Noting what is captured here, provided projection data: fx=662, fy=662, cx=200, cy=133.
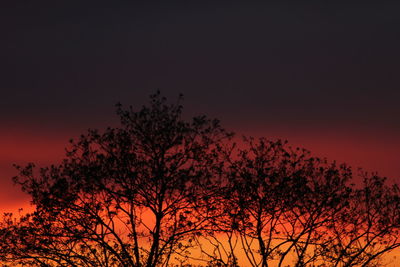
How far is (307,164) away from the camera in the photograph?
38.2 m

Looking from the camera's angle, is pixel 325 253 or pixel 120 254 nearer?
pixel 120 254

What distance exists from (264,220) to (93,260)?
9.94 metres

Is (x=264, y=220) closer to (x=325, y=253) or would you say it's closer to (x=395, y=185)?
(x=325, y=253)

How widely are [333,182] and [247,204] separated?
5.37m

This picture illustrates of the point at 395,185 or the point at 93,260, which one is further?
the point at 395,185

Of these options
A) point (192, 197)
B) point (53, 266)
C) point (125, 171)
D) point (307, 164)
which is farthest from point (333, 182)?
point (53, 266)

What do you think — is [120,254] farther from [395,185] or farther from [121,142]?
[395,185]

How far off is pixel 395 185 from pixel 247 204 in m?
9.53

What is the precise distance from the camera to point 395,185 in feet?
131

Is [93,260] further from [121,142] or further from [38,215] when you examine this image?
[121,142]

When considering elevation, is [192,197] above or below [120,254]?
above


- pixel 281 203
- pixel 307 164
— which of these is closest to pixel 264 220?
pixel 281 203

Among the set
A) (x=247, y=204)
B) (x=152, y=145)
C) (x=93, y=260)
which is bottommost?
(x=93, y=260)

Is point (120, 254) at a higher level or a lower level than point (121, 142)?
lower
